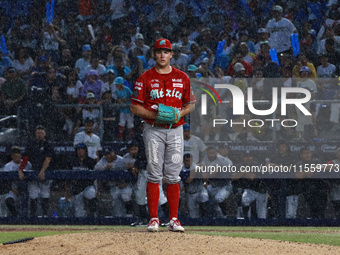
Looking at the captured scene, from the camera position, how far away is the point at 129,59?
13.0 m

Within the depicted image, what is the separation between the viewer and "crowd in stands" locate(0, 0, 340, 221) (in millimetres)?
10602

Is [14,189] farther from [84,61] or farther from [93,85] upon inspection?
[84,61]

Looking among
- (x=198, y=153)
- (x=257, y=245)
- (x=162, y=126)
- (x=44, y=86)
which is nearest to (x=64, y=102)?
(x=44, y=86)

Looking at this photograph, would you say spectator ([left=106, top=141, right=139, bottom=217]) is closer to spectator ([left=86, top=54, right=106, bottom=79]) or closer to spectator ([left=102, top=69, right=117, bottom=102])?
spectator ([left=102, top=69, right=117, bottom=102])

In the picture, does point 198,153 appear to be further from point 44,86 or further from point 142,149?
point 44,86

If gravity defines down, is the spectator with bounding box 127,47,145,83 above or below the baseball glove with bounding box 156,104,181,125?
above

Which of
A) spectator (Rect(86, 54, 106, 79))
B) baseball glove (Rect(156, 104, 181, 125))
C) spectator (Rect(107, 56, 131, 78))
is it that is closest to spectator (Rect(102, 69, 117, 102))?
spectator (Rect(107, 56, 131, 78))

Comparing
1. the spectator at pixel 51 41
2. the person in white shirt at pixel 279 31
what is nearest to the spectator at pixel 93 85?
the spectator at pixel 51 41

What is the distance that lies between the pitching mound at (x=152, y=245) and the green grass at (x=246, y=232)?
2.42 m

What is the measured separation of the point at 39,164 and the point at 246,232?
3.88 metres

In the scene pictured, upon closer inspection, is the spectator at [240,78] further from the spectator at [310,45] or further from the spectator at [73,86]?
the spectator at [73,86]

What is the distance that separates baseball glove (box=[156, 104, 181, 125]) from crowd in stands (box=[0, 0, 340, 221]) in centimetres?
487

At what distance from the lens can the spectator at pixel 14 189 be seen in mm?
10672

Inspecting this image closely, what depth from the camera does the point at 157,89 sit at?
19.1ft
